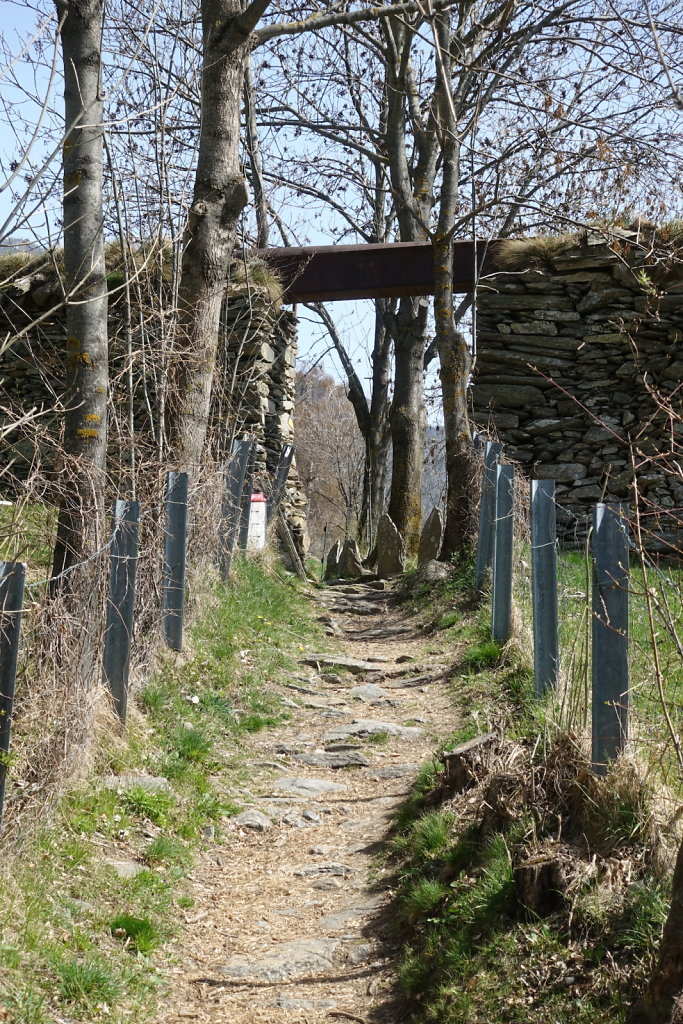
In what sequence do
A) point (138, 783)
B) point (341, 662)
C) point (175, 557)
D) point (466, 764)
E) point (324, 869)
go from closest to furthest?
point (466, 764) < point (324, 869) < point (138, 783) < point (175, 557) < point (341, 662)

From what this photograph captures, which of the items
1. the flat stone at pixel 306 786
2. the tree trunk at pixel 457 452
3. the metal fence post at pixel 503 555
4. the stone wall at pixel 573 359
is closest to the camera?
the flat stone at pixel 306 786

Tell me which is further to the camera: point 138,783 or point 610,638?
point 138,783

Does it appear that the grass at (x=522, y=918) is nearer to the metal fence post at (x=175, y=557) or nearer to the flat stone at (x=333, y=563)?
the metal fence post at (x=175, y=557)

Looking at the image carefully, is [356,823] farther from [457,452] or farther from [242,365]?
[242,365]

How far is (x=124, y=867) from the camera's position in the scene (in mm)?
4164

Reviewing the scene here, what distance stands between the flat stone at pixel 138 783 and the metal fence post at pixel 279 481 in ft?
19.4

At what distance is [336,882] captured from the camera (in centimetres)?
459

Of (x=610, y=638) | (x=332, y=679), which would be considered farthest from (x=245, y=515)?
(x=610, y=638)

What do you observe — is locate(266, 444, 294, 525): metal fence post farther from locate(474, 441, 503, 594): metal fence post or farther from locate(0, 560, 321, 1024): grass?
locate(0, 560, 321, 1024): grass

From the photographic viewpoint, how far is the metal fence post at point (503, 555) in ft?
22.0

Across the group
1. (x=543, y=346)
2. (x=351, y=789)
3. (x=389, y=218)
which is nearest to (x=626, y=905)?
(x=351, y=789)

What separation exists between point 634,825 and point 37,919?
212 cm

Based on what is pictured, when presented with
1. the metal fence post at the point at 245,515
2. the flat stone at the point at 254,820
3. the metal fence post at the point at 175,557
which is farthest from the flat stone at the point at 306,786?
the metal fence post at the point at 245,515

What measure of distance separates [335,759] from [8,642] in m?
3.07
